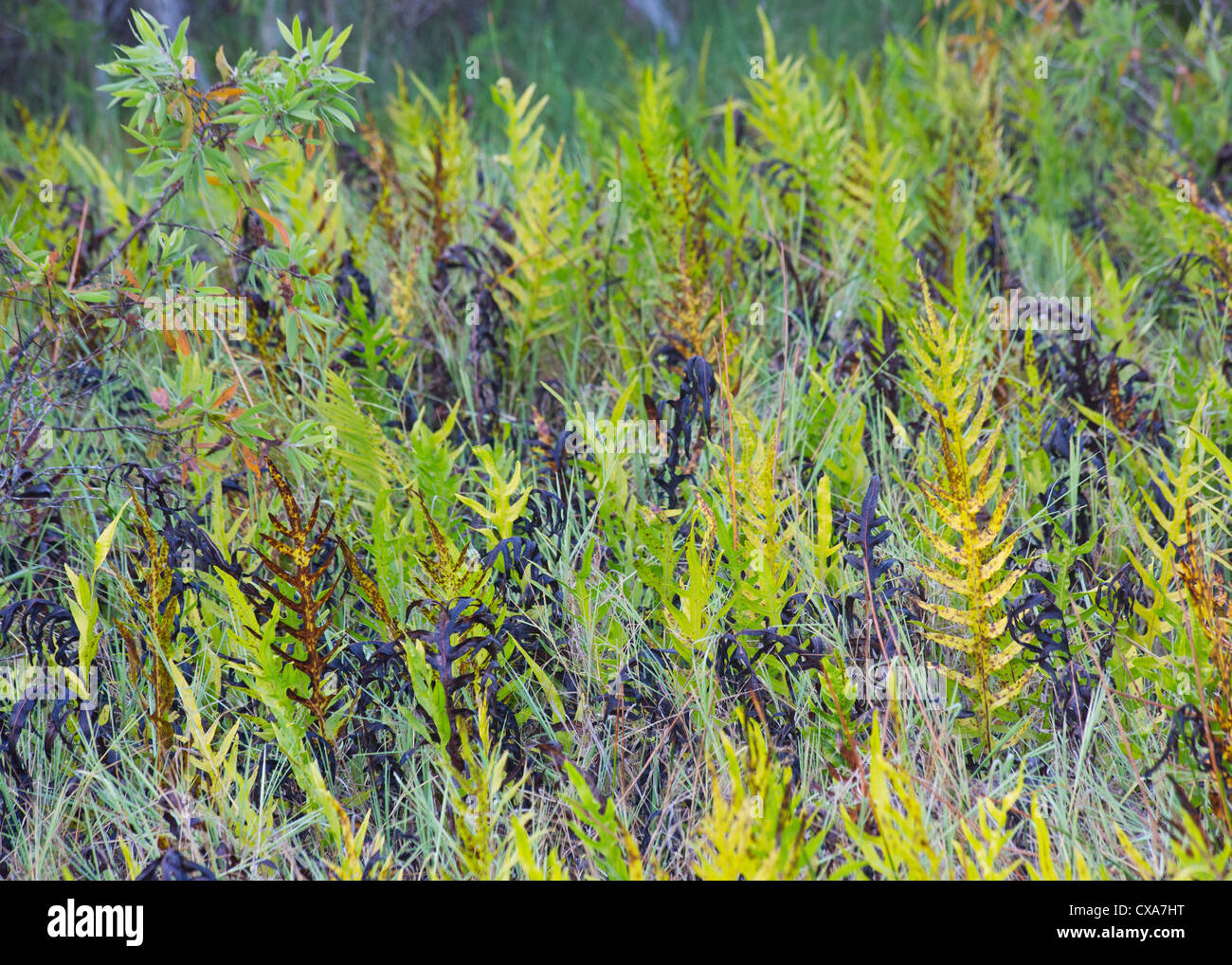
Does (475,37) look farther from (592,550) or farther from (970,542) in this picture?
(970,542)

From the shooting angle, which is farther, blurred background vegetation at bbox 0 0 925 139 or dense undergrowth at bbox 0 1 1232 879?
blurred background vegetation at bbox 0 0 925 139

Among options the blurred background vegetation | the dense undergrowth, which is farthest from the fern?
the blurred background vegetation

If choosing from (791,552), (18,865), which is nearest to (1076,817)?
(791,552)

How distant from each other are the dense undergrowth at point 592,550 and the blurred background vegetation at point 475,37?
220 cm

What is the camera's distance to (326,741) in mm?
1909

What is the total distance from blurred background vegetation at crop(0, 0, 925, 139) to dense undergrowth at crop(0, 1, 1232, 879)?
2.20 meters

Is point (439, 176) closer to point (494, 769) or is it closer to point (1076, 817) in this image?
point (494, 769)

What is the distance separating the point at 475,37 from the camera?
5605 mm

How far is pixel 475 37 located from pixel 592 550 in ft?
14.6

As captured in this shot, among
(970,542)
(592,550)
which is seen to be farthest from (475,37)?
(970,542)

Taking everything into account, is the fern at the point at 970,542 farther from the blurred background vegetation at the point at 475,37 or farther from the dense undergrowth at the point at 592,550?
the blurred background vegetation at the point at 475,37

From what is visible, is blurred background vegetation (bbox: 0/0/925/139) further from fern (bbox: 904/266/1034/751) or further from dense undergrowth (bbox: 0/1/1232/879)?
fern (bbox: 904/266/1034/751)

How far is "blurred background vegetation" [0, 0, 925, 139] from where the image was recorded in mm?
5062

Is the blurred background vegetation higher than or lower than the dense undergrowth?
higher
